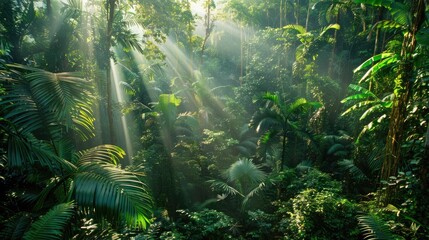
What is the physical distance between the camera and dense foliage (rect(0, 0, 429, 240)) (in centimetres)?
322

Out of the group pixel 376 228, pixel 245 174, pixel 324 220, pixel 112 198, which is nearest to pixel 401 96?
pixel 376 228

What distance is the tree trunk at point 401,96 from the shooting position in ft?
13.3

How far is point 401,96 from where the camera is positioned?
4195mm

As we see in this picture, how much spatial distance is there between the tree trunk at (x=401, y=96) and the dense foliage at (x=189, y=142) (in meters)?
0.02

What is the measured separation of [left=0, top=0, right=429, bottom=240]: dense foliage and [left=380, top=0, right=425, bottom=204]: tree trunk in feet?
0.06

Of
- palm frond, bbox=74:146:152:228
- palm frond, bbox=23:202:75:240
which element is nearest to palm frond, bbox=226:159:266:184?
palm frond, bbox=74:146:152:228

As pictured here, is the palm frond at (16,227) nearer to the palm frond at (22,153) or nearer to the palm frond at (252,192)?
the palm frond at (22,153)

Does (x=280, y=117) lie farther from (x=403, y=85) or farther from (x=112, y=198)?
(x=112, y=198)

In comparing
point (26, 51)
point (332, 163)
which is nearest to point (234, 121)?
point (332, 163)

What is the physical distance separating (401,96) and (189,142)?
6547 mm

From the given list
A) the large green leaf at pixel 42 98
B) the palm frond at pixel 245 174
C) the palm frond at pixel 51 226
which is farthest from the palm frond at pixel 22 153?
the palm frond at pixel 245 174

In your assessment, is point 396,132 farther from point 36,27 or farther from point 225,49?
point 225,49

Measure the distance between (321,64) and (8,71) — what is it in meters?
19.2

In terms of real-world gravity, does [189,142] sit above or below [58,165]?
below
